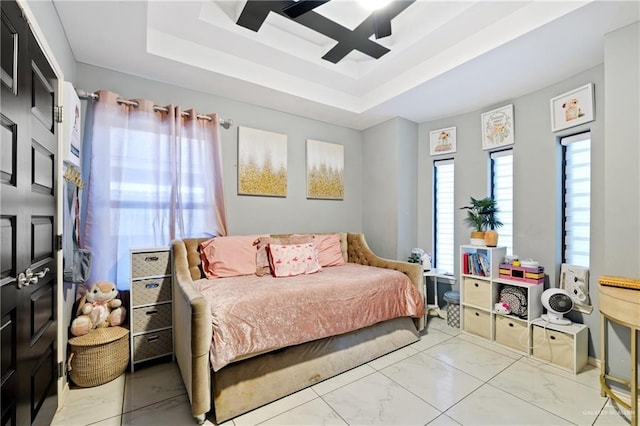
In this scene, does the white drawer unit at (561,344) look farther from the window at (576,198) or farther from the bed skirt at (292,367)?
the bed skirt at (292,367)

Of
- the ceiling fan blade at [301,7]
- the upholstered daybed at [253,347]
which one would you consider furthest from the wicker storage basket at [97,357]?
the ceiling fan blade at [301,7]

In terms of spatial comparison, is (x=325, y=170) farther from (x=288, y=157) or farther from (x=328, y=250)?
(x=328, y=250)

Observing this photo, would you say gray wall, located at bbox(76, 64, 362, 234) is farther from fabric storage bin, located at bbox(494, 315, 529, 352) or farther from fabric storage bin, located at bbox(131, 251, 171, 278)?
fabric storage bin, located at bbox(494, 315, 529, 352)

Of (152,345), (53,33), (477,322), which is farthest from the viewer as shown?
(477,322)

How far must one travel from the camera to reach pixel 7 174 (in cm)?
111

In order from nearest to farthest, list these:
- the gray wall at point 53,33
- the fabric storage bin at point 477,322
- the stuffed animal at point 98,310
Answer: the gray wall at point 53,33 → the stuffed animal at point 98,310 → the fabric storage bin at point 477,322

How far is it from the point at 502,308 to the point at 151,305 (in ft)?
10.7

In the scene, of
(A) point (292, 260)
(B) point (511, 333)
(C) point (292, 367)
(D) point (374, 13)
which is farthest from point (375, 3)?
(B) point (511, 333)

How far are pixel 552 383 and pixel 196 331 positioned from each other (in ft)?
8.51

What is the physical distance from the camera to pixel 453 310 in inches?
128

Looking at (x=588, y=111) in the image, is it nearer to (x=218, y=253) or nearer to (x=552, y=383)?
(x=552, y=383)

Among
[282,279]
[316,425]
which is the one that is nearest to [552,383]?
[316,425]

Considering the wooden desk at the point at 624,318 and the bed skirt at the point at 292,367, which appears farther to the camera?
the bed skirt at the point at 292,367

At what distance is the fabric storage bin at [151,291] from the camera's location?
7.54 feet
